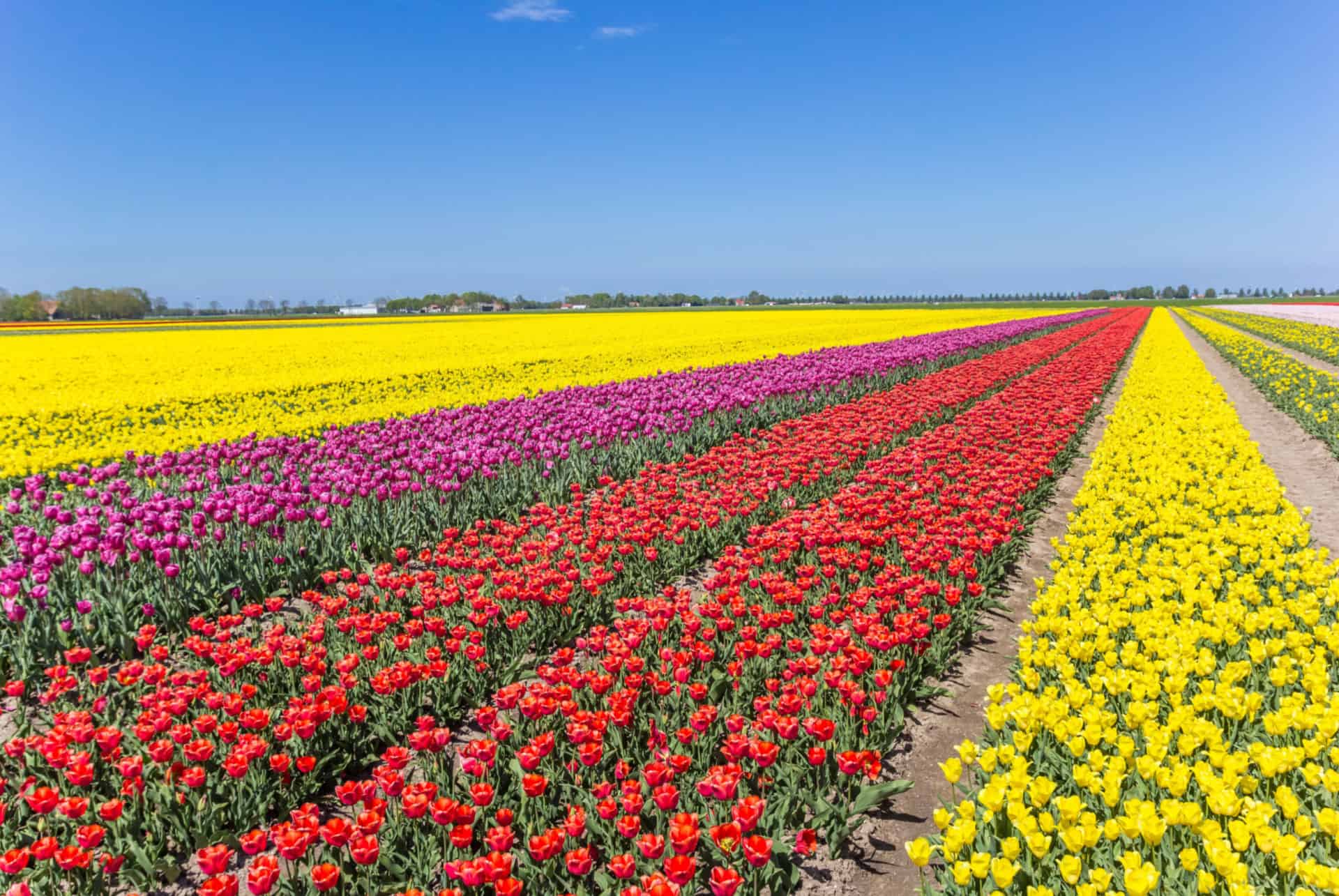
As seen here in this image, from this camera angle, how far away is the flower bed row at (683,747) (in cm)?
327

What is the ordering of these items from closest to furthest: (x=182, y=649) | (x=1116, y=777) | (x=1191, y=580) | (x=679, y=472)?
(x=1116, y=777), (x=1191, y=580), (x=182, y=649), (x=679, y=472)

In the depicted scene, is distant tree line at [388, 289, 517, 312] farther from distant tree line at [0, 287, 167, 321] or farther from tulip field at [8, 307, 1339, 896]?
tulip field at [8, 307, 1339, 896]

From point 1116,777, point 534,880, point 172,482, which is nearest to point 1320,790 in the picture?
point 1116,777

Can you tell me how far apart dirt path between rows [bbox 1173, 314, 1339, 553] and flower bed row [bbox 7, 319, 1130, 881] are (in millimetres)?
7178

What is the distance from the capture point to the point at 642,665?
4.59 meters

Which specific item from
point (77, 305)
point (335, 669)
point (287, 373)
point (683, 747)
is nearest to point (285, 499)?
point (335, 669)

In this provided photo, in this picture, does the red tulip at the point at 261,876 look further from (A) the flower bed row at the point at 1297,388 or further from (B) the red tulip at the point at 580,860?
(A) the flower bed row at the point at 1297,388

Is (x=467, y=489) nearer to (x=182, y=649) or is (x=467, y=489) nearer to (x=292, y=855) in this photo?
(x=182, y=649)

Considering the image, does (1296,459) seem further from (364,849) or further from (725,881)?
(364,849)

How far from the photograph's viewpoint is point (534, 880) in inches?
141

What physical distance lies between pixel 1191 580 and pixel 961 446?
678 centimetres

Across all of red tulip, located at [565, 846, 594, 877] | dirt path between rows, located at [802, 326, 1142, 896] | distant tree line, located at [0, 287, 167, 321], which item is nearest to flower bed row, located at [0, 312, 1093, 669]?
red tulip, located at [565, 846, 594, 877]

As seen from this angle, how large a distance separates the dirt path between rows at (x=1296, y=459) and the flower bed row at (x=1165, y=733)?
9.08 ft

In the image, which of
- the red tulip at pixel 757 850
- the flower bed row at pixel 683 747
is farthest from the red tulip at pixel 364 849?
the red tulip at pixel 757 850
